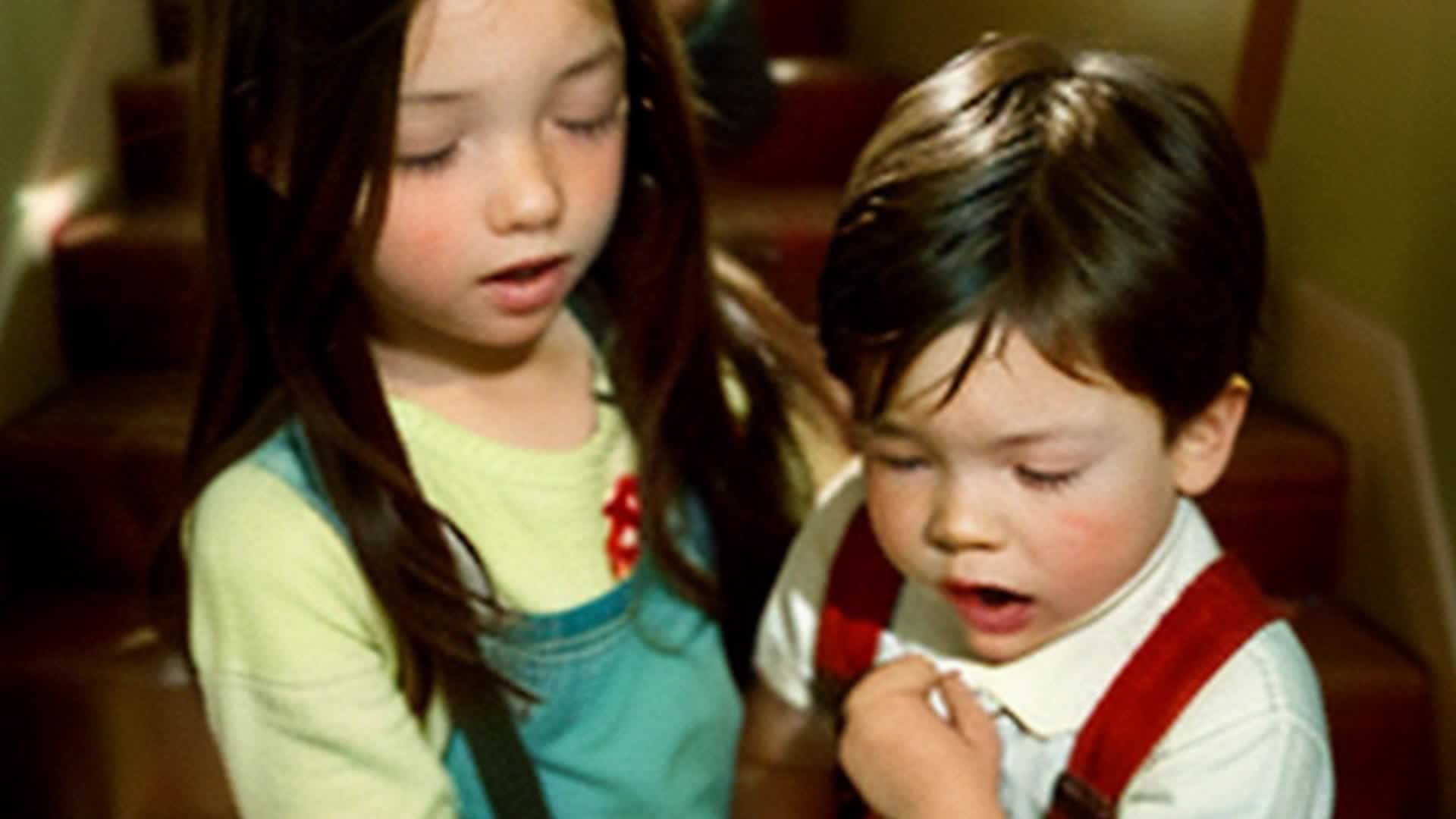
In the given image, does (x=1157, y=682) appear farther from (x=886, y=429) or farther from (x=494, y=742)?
(x=494, y=742)

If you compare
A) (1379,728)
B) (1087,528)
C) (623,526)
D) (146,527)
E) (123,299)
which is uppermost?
(1087,528)

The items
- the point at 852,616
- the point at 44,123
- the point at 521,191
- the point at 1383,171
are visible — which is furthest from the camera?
the point at 44,123

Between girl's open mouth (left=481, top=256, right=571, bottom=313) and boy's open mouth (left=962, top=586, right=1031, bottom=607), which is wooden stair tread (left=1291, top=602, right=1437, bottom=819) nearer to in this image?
boy's open mouth (left=962, top=586, right=1031, bottom=607)

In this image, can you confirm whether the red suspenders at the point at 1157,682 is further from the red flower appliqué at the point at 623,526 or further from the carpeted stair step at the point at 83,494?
the carpeted stair step at the point at 83,494

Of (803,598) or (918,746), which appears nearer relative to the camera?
(918,746)

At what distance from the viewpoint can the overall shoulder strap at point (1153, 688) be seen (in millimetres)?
781

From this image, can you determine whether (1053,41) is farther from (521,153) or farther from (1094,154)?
(521,153)

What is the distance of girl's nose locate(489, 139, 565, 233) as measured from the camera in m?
0.81

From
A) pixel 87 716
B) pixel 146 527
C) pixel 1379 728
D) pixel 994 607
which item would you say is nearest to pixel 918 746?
pixel 994 607

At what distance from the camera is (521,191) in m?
0.81

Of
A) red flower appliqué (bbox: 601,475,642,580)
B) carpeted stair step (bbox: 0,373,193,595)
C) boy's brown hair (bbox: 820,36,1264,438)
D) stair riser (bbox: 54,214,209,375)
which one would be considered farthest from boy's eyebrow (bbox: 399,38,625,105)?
stair riser (bbox: 54,214,209,375)

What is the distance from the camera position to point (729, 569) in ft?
3.57

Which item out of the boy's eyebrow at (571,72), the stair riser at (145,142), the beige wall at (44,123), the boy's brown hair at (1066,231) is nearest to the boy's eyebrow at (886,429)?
the boy's brown hair at (1066,231)

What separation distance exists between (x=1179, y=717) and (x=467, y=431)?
433mm
